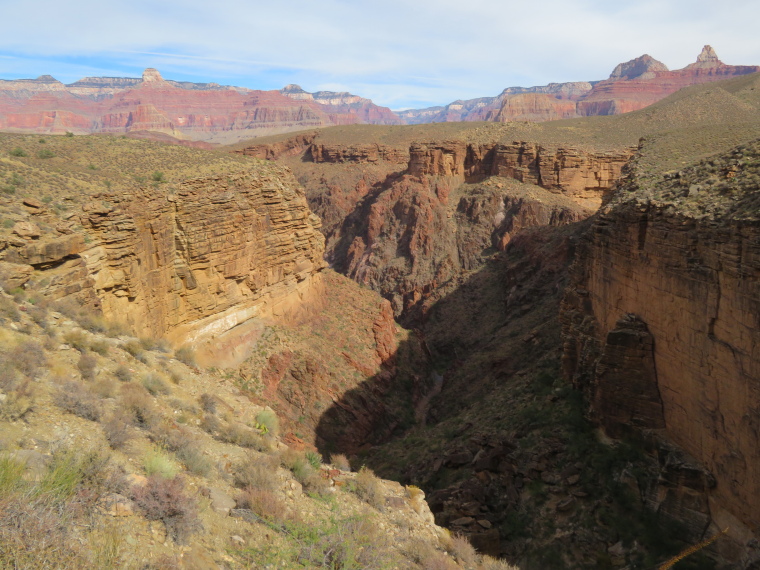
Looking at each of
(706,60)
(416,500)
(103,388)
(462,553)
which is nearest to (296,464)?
(416,500)

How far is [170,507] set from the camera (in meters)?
7.42

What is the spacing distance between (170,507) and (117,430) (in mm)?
2462

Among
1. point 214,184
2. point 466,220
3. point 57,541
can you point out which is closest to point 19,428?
point 57,541

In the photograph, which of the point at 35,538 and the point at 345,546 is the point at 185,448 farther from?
the point at 35,538

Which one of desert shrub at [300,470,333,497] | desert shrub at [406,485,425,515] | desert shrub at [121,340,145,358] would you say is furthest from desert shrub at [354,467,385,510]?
desert shrub at [121,340,145,358]

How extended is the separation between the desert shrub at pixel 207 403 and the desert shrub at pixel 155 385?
847mm

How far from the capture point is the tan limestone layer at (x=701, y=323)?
37.4 feet

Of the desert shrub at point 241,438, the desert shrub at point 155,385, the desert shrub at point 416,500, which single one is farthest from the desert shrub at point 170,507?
the desert shrub at point 416,500

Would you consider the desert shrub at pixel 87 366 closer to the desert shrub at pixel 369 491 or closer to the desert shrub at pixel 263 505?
the desert shrub at pixel 263 505

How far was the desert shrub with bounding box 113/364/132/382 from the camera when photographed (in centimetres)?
1253

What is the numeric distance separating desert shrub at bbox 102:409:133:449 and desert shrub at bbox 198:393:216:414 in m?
3.31

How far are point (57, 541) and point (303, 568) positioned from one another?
143 inches

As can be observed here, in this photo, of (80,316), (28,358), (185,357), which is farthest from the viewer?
(185,357)

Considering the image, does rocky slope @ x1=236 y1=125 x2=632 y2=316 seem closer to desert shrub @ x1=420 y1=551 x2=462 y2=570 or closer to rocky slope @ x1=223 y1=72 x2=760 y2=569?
rocky slope @ x1=223 y1=72 x2=760 y2=569
